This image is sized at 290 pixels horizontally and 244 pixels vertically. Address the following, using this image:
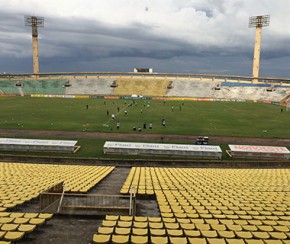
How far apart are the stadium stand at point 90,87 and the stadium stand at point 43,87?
3.31 metres

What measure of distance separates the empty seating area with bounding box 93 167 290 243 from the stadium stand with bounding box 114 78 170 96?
3654 inches

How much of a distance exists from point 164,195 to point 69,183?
639 cm

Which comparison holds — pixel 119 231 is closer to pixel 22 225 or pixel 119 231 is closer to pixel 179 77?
pixel 22 225

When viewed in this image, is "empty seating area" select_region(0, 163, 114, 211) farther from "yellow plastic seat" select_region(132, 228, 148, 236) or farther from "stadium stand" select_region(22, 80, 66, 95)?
"stadium stand" select_region(22, 80, 66, 95)

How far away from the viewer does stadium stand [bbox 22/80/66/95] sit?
112625mm

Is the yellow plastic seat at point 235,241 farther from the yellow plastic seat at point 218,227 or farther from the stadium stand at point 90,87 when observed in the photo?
the stadium stand at point 90,87

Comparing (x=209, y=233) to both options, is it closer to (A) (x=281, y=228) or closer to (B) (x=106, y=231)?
(A) (x=281, y=228)

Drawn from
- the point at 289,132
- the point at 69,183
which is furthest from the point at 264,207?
the point at 289,132

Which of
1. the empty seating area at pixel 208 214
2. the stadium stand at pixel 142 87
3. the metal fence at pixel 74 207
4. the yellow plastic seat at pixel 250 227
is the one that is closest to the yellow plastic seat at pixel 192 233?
the empty seating area at pixel 208 214

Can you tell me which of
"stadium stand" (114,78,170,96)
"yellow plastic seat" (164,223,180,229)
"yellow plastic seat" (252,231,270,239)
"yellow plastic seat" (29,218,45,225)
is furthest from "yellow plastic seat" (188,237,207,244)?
"stadium stand" (114,78,170,96)

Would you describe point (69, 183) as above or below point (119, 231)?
below

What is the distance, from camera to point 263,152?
1357 inches

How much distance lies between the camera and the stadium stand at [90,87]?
375 ft

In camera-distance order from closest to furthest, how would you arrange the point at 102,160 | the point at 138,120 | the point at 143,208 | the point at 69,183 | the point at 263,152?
1. the point at 143,208
2. the point at 69,183
3. the point at 102,160
4. the point at 263,152
5. the point at 138,120
